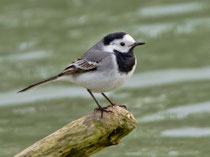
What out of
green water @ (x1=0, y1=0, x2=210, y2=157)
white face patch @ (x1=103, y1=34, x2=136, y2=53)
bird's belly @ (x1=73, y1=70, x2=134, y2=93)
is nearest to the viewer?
bird's belly @ (x1=73, y1=70, x2=134, y2=93)

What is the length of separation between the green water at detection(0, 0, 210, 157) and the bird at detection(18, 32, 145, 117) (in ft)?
11.8

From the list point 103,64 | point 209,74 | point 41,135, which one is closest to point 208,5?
point 209,74

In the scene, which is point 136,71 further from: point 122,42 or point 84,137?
point 84,137

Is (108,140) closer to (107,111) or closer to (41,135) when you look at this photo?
(107,111)

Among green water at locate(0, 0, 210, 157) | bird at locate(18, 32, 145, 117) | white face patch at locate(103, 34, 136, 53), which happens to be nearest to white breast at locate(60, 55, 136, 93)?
bird at locate(18, 32, 145, 117)

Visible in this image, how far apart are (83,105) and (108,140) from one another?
647cm

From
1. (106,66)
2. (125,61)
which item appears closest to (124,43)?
(125,61)

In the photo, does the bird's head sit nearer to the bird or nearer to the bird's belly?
the bird

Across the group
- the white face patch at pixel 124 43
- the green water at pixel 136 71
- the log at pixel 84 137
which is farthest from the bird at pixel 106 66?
the green water at pixel 136 71

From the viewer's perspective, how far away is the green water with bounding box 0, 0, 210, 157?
12727 mm

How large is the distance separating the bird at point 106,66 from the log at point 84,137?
253 mm

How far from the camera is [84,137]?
7.94m

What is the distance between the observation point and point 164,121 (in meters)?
13.5

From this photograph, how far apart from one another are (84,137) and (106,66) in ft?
3.21
